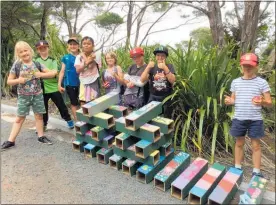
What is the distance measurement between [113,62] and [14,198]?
213 cm

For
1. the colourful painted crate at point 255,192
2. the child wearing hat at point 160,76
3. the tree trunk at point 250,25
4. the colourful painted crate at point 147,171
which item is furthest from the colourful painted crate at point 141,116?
the tree trunk at point 250,25

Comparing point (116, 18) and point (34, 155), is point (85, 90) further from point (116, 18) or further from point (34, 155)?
point (116, 18)

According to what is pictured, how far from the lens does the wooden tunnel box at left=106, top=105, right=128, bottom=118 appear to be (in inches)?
147

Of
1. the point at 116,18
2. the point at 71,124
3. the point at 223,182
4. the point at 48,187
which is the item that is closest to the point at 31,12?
the point at 71,124

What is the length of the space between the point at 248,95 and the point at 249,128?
0.34 metres

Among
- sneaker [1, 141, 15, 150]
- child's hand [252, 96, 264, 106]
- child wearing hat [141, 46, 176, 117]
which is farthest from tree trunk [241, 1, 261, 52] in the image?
sneaker [1, 141, 15, 150]

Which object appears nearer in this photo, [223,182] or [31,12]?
[223,182]

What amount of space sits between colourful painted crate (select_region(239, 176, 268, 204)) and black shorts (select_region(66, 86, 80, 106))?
277cm

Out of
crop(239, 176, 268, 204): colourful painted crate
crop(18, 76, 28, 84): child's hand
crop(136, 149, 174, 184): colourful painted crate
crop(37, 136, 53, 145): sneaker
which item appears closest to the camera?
crop(239, 176, 268, 204): colourful painted crate

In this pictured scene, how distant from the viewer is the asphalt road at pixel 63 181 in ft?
9.46

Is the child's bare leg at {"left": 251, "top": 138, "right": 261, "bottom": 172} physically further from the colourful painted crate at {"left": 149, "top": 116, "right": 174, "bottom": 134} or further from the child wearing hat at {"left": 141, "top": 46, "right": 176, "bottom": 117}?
the child wearing hat at {"left": 141, "top": 46, "right": 176, "bottom": 117}

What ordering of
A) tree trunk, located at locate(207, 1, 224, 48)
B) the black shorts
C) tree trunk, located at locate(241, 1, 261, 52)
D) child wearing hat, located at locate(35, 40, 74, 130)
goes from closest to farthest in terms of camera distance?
child wearing hat, located at locate(35, 40, 74, 130), the black shorts, tree trunk, located at locate(241, 1, 261, 52), tree trunk, located at locate(207, 1, 224, 48)

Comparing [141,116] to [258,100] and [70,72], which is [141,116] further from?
[70,72]

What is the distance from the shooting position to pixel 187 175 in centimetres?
296
